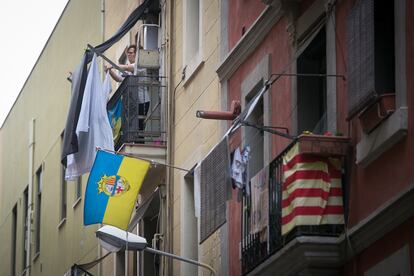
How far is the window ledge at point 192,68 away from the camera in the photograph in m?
26.2

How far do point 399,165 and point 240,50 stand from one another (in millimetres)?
6936

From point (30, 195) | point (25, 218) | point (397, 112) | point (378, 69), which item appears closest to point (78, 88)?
point (378, 69)

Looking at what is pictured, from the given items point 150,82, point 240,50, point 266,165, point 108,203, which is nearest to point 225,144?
point 266,165

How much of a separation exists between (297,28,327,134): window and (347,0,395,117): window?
8.14ft

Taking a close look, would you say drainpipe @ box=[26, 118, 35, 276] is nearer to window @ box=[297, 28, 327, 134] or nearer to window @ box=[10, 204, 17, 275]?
window @ box=[10, 204, 17, 275]

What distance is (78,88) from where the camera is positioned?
29.5 meters

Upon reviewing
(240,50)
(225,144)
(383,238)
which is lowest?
(383,238)

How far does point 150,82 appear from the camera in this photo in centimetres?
2892

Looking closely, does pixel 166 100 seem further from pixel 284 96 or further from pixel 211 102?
pixel 284 96

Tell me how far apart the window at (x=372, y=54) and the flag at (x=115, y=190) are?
940 centimetres

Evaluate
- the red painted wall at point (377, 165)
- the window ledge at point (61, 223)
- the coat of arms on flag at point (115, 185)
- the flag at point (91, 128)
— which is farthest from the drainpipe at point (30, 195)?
the red painted wall at point (377, 165)

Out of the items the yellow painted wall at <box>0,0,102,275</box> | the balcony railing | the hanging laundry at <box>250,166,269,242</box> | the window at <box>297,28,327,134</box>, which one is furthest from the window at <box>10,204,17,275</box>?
the window at <box>297,28,327,134</box>

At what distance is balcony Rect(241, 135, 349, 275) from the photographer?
17828 millimetres

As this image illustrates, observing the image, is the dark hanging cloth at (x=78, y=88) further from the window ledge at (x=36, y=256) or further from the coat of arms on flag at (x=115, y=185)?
the window ledge at (x=36, y=256)
